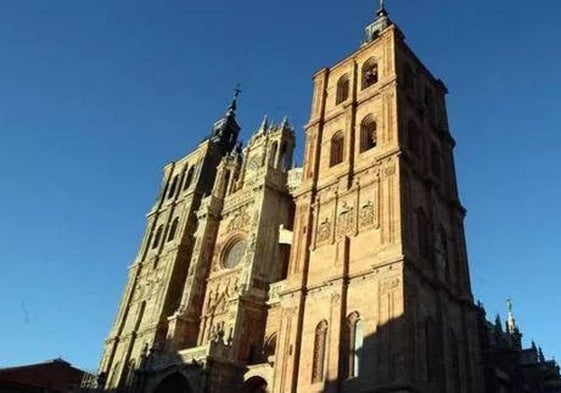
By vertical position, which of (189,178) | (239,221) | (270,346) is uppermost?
(189,178)

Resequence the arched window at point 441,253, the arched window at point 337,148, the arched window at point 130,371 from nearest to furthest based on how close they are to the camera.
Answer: the arched window at point 441,253 < the arched window at point 337,148 < the arched window at point 130,371

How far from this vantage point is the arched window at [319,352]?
19047mm

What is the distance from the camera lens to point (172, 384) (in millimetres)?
24891

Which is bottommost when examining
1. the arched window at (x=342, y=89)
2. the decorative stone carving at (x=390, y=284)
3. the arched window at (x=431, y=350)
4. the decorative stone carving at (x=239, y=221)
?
the arched window at (x=431, y=350)

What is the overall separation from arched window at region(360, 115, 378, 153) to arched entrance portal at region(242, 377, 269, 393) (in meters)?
11.3

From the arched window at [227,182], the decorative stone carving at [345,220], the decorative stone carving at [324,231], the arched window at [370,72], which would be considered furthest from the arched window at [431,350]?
the arched window at [227,182]

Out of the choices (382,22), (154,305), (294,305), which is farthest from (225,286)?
(382,22)

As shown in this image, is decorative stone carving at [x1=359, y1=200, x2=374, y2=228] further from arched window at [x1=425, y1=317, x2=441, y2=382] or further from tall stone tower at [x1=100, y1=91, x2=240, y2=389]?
tall stone tower at [x1=100, y1=91, x2=240, y2=389]

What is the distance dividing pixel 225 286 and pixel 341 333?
37.4 ft

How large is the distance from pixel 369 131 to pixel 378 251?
769 centimetres

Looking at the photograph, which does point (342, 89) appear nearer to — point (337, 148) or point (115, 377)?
point (337, 148)

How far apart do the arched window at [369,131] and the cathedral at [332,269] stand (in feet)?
0.30

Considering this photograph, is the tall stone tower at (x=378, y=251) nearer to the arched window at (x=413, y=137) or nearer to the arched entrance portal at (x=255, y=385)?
the arched window at (x=413, y=137)

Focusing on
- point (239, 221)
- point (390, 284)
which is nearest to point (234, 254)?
point (239, 221)
